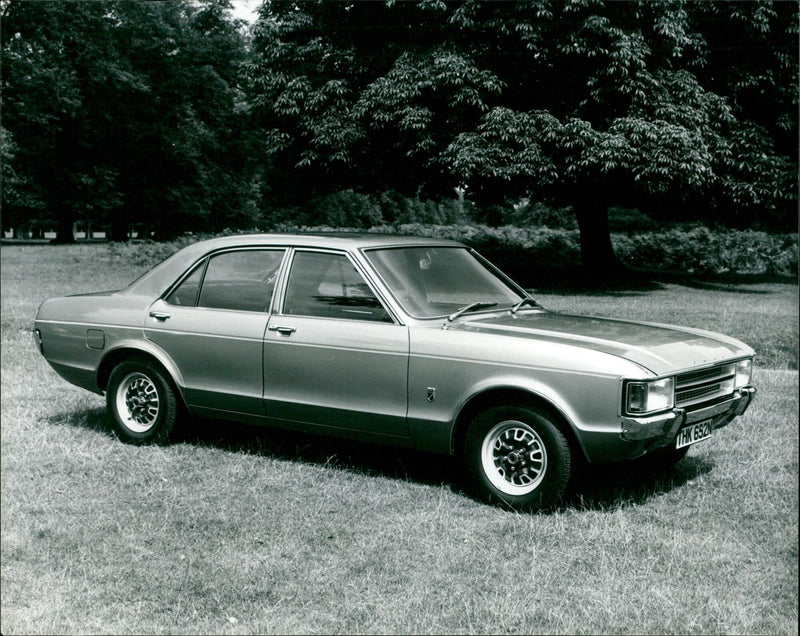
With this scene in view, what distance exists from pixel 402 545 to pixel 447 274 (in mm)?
2178

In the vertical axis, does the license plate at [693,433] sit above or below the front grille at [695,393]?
below

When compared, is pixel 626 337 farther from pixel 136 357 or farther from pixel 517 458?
pixel 136 357

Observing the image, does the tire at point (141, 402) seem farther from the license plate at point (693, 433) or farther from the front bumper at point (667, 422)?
the license plate at point (693, 433)

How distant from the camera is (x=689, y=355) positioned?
5504mm

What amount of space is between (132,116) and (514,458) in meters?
43.4

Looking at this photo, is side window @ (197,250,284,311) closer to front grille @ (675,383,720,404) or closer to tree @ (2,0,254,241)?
front grille @ (675,383,720,404)

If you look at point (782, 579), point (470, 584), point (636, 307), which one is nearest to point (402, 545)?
point (470, 584)

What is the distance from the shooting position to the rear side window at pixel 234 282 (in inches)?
255

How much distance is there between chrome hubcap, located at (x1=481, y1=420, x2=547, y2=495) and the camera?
17.6ft

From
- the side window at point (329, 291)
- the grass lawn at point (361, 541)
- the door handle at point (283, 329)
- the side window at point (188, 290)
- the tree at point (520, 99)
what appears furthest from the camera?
the tree at point (520, 99)

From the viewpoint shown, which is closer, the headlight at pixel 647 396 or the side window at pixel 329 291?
the headlight at pixel 647 396

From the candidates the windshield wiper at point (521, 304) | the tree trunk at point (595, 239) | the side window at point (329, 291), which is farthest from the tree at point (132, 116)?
the windshield wiper at point (521, 304)

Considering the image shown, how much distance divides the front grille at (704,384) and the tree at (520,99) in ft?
47.2

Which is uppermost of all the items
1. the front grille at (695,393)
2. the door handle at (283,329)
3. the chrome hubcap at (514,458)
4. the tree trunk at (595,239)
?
the tree trunk at (595,239)
